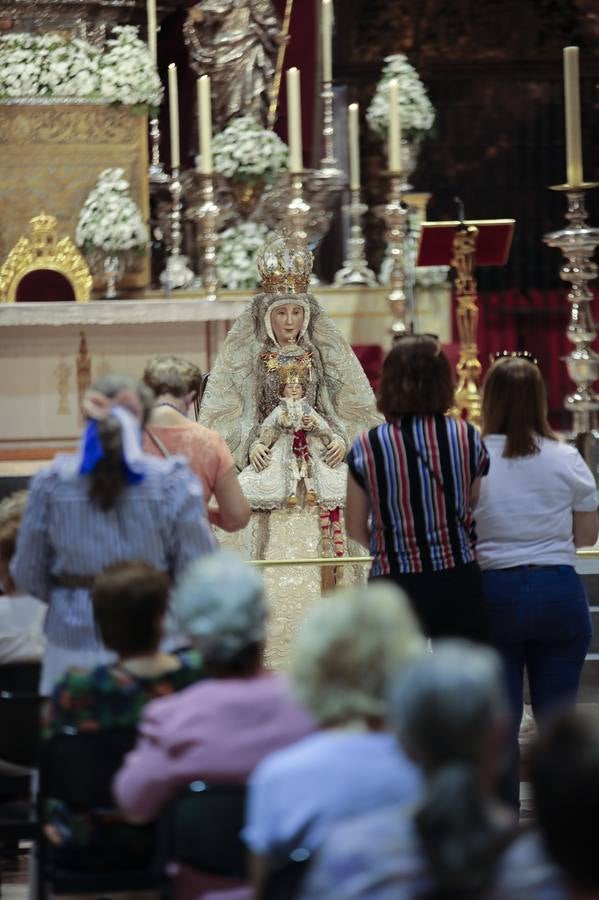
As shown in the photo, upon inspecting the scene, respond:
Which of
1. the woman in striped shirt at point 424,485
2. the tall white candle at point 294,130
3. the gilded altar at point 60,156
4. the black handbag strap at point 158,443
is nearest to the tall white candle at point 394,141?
the tall white candle at point 294,130

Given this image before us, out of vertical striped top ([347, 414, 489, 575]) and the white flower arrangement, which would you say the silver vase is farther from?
vertical striped top ([347, 414, 489, 575])

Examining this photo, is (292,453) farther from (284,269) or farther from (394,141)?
(394,141)

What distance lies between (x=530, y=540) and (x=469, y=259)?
5078 mm

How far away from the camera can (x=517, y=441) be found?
16.9 feet

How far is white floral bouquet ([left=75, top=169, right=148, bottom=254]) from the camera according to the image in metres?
11.7

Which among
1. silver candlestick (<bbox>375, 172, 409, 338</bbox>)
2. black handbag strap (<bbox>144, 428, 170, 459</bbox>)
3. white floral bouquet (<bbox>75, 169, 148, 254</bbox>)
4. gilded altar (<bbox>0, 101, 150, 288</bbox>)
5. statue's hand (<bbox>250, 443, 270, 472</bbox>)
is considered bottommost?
statue's hand (<bbox>250, 443, 270, 472</bbox>)

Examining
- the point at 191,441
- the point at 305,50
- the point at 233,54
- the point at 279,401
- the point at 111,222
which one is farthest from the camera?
the point at 305,50

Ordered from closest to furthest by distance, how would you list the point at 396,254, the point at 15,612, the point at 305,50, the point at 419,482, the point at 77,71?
the point at 15,612 < the point at 419,482 < the point at 396,254 < the point at 77,71 < the point at 305,50

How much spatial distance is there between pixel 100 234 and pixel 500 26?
5.80m

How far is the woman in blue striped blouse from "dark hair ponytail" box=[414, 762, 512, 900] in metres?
1.83

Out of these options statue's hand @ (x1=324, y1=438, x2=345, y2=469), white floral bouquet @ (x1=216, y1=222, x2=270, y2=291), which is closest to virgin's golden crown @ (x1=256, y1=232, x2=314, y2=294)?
statue's hand @ (x1=324, y1=438, x2=345, y2=469)

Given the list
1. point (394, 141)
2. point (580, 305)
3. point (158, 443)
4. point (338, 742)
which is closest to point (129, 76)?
point (394, 141)

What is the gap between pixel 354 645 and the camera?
3137mm

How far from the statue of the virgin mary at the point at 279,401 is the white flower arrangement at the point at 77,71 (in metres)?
4.67
